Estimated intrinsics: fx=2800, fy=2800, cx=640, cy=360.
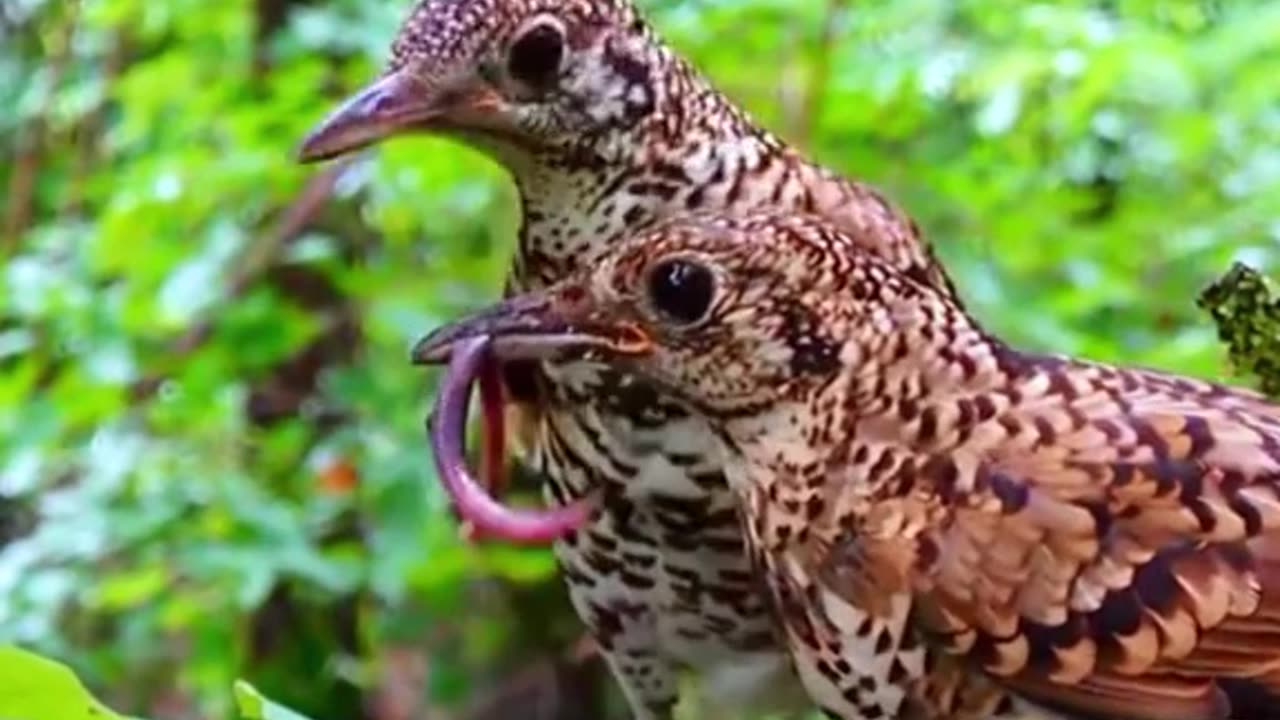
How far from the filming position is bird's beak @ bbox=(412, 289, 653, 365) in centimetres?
153

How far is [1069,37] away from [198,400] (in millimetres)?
1203

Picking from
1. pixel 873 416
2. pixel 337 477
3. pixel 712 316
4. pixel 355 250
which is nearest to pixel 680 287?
pixel 712 316

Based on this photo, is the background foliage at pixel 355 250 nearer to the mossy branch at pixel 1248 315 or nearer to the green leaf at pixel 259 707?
the mossy branch at pixel 1248 315

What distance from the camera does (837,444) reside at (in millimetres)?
1562

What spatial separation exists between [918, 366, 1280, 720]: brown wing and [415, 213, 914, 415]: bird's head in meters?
0.11

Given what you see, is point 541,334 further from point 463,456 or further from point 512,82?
point 512,82

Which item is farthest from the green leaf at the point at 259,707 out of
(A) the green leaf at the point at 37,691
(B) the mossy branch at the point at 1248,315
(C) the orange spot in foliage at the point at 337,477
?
(C) the orange spot in foliage at the point at 337,477

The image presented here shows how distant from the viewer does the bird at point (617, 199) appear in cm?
170

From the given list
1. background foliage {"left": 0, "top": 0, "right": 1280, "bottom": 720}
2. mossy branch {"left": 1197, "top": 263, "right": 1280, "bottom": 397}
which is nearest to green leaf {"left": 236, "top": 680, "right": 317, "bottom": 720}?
mossy branch {"left": 1197, "top": 263, "right": 1280, "bottom": 397}

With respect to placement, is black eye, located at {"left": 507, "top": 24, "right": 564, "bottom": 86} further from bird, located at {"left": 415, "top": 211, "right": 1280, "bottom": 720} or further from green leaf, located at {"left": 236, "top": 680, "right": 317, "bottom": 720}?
green leaf, located at {"left": 236, "top": 680, "right": 317, "bottom": 720}

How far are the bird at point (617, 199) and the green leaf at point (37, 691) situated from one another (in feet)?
1.89

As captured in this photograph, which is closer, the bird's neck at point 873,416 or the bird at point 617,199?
the bird's neck at point 873,416

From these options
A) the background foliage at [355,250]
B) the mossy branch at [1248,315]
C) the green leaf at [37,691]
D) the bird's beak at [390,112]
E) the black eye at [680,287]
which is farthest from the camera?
the background foliage at [355,250]

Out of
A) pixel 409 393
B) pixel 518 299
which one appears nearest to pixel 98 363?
pixel 409 393
